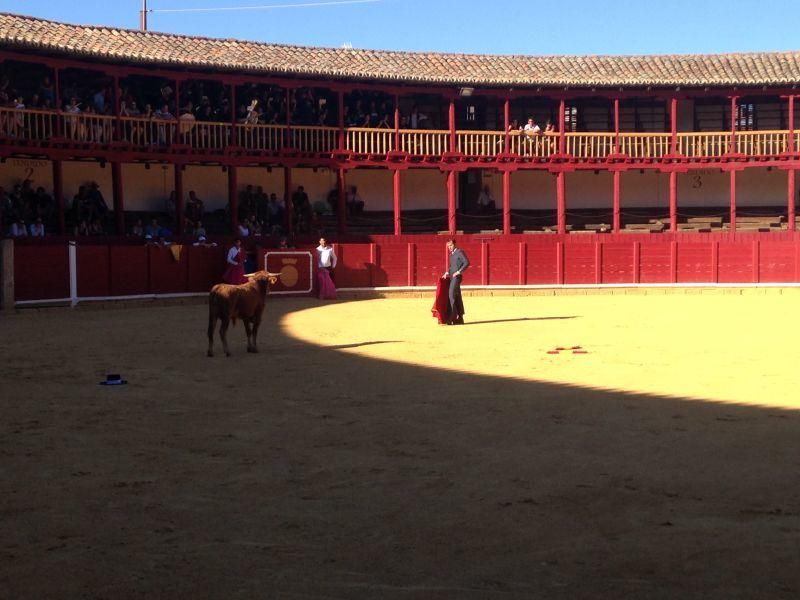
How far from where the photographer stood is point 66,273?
23.4 meters

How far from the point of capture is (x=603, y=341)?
15.6 meters

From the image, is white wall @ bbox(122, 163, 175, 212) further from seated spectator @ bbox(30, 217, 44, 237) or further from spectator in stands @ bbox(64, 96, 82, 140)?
seated spectator @ bbox(30, 217, 44, 237)

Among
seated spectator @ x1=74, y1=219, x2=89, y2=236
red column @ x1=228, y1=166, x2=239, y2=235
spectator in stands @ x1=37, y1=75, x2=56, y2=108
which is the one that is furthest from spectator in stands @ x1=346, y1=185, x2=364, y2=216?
spectator in stands @ x1=37, y1=75, x2=56, y2=108

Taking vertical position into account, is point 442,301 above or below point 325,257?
below

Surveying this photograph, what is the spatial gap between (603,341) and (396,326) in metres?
4.35

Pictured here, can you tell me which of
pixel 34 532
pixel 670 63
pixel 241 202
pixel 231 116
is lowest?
pixel 34 532

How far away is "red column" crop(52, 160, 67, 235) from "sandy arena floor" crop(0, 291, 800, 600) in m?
11.6

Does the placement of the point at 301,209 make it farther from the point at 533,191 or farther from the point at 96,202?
the point at 533,191

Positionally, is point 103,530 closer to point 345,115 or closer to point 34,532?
point 34,532

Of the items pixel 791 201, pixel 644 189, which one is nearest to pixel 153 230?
pixel 644 189

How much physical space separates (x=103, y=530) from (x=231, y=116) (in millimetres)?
24743

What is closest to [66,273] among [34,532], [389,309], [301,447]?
[389,309]

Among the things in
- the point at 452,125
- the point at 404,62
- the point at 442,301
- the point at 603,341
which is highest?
the point at 404,62

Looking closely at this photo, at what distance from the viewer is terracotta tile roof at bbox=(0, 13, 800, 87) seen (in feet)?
89.8
